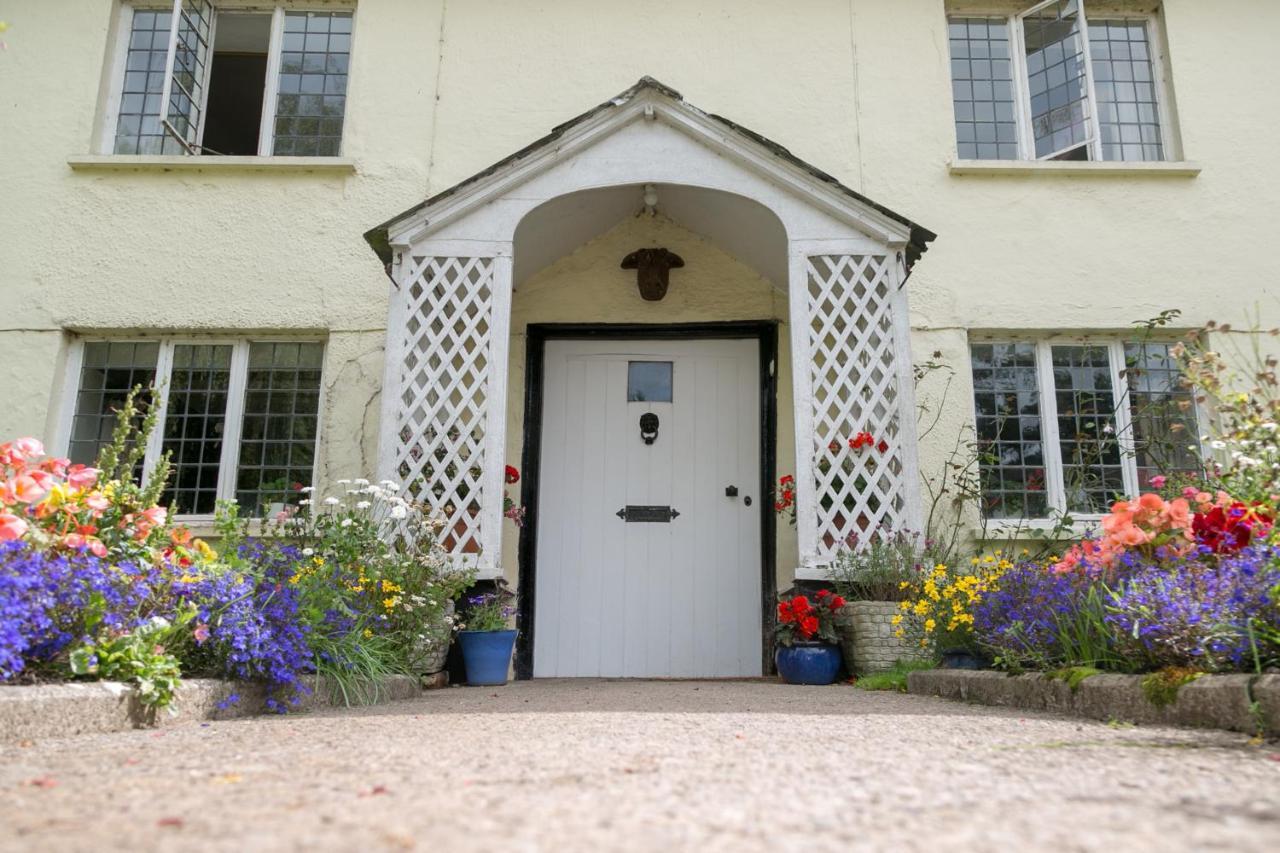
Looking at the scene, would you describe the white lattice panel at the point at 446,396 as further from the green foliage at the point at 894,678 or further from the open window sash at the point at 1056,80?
the open window sash at the point at 1056,80

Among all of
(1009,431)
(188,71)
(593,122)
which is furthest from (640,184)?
(188,71)

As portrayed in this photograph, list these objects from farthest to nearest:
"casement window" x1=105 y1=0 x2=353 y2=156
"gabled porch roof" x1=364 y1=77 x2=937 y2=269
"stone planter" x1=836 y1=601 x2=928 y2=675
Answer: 1. "casement window" x1=105 y1=0 x2=353 y2=156
2. "gabled porch roof" x1=364 y1=77 x2=937 y2=269
3. "stone planter" x1=836 y1=601 x2=928 y2=675

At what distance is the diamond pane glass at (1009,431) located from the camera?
22.5 ft

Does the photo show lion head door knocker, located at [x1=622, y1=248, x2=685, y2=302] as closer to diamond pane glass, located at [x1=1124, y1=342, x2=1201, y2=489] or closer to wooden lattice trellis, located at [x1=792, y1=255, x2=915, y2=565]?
wooden lattice trellis, located at [x1=792, y1=255, x2=915, y2=565]

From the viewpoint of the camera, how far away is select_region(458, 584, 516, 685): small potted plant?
5625 millimetres

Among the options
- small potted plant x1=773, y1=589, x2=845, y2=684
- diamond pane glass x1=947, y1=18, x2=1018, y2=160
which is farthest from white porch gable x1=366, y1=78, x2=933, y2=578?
diamond pane glass x1=947, y1=18, x2=1018, y2=160

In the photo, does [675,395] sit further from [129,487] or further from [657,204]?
[129,487]

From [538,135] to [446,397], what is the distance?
2.52 metres

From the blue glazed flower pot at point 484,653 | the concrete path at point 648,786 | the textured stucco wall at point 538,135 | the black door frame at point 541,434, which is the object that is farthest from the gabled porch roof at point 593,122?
the concrete path at point 648,786

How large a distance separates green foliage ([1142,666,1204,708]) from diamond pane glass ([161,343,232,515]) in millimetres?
5953

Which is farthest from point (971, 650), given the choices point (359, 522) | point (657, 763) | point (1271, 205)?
point (1271, 205)

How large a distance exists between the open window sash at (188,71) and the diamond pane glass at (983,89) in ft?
19.2

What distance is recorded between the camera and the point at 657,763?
8.06 feet

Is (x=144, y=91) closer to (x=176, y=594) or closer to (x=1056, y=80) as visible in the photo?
(x=176, y=594)
